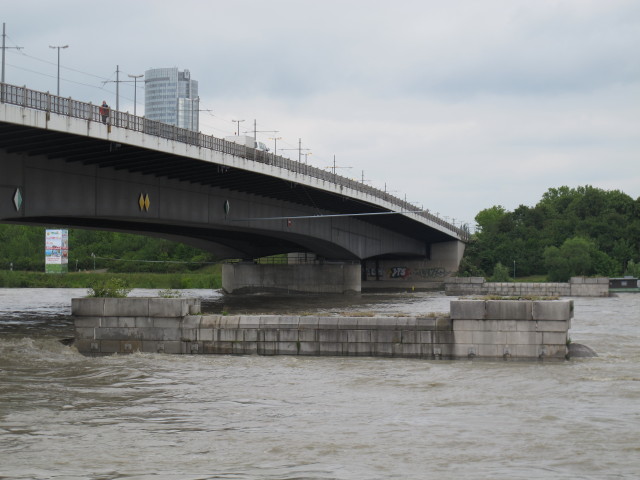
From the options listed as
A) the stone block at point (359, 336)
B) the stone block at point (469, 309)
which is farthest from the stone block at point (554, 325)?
the stone block at point (359, 336)

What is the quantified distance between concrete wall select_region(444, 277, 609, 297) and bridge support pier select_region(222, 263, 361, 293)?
482 inches

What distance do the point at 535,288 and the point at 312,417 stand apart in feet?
239

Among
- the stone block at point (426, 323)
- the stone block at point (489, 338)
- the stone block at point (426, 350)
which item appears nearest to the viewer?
the stone block at point (489, 338)

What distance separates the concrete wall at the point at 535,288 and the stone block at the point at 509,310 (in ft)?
181

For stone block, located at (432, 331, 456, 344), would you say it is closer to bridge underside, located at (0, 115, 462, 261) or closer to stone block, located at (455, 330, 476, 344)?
stone block, located at (455, 330, 476, 344)

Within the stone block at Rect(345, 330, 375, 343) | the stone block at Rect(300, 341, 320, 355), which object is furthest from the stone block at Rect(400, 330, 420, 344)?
the stone block at Rect(300, 341, 320, 355)

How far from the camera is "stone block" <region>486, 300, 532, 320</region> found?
25.6 metres

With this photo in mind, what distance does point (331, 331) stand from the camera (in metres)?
27.2

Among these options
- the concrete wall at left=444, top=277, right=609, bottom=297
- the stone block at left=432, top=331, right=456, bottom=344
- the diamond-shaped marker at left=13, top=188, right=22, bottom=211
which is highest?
the diamond-shaped marker at left=13, top=188, right=22, bottom=211

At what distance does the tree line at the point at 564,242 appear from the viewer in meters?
106

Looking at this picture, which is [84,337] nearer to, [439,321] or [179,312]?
[179,312]

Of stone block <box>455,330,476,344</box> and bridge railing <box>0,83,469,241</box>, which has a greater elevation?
bridge railing <box>0,83,469,241</box>

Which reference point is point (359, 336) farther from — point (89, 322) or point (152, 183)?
point (152, 183)

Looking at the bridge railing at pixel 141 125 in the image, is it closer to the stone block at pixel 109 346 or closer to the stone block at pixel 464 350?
the stone block at pixel 109 346
